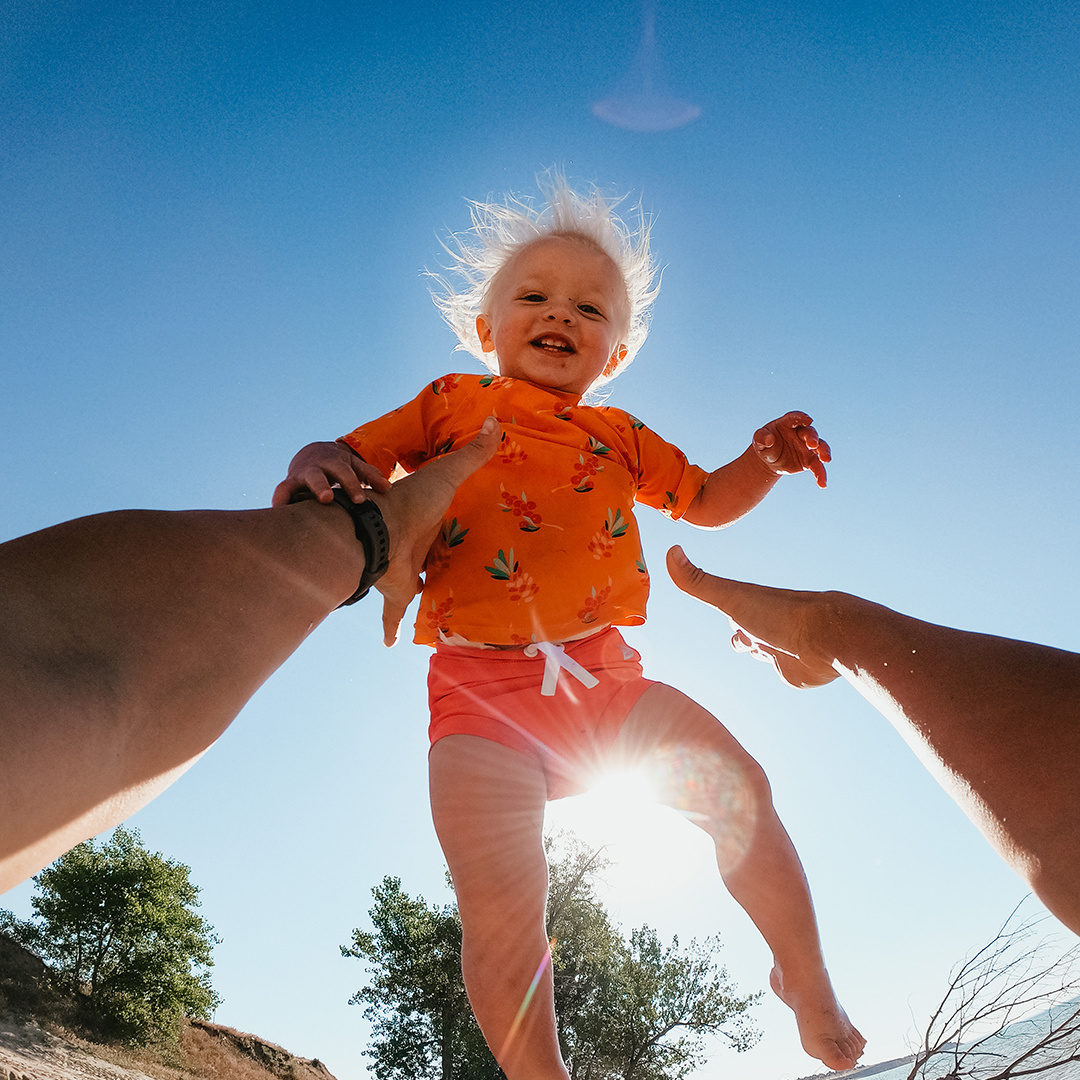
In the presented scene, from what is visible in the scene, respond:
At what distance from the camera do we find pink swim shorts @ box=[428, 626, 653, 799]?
74.8 inches

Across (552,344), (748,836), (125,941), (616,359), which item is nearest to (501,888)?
(748,836)

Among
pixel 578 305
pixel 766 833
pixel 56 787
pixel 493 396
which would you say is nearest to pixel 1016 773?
pixel 56 787

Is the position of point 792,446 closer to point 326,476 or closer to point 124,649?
point 326,476

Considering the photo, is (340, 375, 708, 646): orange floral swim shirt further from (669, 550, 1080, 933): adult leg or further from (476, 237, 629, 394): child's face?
(669, 550, 1080, 933): adult leg

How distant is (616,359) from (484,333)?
1.69ft

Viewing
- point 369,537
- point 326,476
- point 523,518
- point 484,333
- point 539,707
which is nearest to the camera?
point 369,537

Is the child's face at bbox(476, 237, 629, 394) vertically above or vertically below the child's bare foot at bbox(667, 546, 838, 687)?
above

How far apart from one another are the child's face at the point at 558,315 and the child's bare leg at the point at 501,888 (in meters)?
1.26

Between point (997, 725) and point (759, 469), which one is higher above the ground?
point (759, 469)

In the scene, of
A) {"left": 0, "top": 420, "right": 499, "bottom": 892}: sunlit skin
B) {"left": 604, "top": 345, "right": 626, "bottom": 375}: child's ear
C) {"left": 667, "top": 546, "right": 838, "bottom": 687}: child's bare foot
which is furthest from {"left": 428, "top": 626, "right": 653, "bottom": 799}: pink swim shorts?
{"left": 604, "top": 345, "right": 626, "bottom": 375}: child's ear

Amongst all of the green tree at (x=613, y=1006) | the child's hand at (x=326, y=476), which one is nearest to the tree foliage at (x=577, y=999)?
the green tree at (x=613, y=1006)

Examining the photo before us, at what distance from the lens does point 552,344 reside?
248 cm

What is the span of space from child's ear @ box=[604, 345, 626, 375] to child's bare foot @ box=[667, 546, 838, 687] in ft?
3.78

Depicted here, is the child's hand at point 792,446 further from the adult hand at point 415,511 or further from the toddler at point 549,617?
the adult hand at point 415,511
